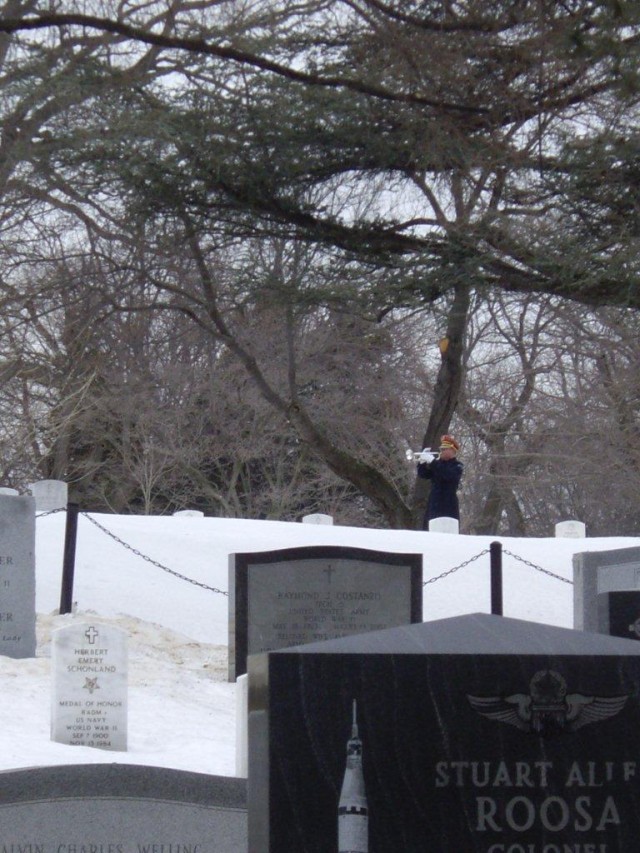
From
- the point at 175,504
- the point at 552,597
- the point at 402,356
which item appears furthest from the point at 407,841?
the point at 175,504

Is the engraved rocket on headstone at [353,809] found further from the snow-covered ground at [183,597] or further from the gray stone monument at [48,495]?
the gray stone monument at [48,495]

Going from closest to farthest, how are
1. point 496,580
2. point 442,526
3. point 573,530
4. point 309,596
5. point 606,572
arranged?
point 309,596 < point 606,572 < point 496,580 < point 442,526 < point 573,530

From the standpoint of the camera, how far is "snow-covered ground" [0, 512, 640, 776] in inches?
311

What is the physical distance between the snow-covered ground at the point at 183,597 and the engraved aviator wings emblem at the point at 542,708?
4.29 meters

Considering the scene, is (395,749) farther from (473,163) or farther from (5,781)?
(473,163)

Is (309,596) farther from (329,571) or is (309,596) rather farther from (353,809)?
(353,809)

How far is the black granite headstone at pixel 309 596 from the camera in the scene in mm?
9297

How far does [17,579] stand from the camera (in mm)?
9578

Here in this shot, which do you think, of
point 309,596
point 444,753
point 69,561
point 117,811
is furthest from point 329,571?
point 444,753

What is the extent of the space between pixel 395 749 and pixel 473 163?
299 inches

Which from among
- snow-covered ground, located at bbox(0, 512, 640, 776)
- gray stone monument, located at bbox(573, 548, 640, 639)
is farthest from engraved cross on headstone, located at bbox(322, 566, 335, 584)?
gray stone monument, located at bbox(573, 548, 640, 639)

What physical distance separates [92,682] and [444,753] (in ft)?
15.1

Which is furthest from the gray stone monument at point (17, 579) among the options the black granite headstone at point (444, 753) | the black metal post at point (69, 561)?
the black granite headstone at point (444, 753)

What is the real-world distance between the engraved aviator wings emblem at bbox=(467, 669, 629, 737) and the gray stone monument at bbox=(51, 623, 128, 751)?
451 cm
